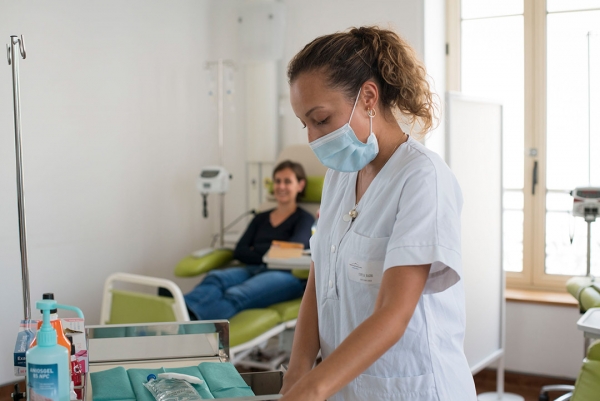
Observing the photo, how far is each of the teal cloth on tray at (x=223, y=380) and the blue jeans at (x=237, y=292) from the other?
1.69m

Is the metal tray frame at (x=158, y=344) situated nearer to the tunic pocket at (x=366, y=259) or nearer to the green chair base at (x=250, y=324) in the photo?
the tunic pocket at (x=366, y=259)

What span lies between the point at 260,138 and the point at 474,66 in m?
1.39

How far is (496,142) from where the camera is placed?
332cm

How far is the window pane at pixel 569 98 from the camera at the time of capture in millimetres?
3709

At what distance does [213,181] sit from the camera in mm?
3877

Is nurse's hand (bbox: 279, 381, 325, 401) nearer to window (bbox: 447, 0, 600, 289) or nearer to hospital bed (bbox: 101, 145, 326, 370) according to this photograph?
hospital bed (bbox: 101, 145, 326, 370)

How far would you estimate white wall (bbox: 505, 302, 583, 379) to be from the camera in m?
3.55

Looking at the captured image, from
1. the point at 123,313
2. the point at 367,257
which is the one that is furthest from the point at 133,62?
the point at 367,257

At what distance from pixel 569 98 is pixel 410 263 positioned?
3041 millimetres

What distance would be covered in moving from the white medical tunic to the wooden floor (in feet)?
8.05

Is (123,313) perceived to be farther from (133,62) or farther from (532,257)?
(532,257)

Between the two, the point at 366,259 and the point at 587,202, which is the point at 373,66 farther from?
the point at 587,202

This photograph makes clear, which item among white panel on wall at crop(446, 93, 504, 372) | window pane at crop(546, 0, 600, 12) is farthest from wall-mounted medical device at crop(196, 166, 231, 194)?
window pane at crop(546, 0, 600, 12)

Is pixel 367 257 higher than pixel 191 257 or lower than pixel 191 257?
higher
